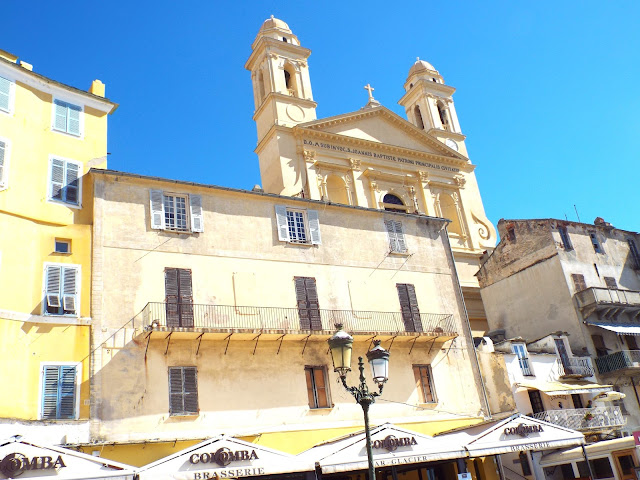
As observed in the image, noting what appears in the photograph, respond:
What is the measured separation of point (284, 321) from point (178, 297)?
3540 mm

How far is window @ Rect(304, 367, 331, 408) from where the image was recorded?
67.6 feet

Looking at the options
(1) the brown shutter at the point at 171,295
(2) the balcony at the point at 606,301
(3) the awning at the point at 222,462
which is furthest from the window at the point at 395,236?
(2) the balcony at the point at 606,301

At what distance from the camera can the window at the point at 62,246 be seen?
19.0 m

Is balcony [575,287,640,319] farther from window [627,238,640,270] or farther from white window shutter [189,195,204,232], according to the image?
white window shutter [189,195,204,232]

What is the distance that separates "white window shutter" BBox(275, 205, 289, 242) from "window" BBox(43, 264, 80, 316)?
23.2ft

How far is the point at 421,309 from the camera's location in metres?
24.2

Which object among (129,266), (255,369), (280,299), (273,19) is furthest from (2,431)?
(273,19)

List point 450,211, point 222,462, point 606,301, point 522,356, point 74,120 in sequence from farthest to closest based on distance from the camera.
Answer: point 450,211 → point 606,301 → point 522,356 → point 74,120 → point 222,462

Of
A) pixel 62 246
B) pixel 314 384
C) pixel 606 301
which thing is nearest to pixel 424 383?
pixel 314 384

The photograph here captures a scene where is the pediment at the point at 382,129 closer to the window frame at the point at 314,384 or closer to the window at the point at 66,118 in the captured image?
the window at the point at 66,118

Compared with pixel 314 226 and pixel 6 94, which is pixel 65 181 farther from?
pixel 314 226

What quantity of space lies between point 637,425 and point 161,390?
23.2m

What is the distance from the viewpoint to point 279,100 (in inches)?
1666

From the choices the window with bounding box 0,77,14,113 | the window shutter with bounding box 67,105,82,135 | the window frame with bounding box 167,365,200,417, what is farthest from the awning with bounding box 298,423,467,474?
the window with bounding box 0,77,14,113
